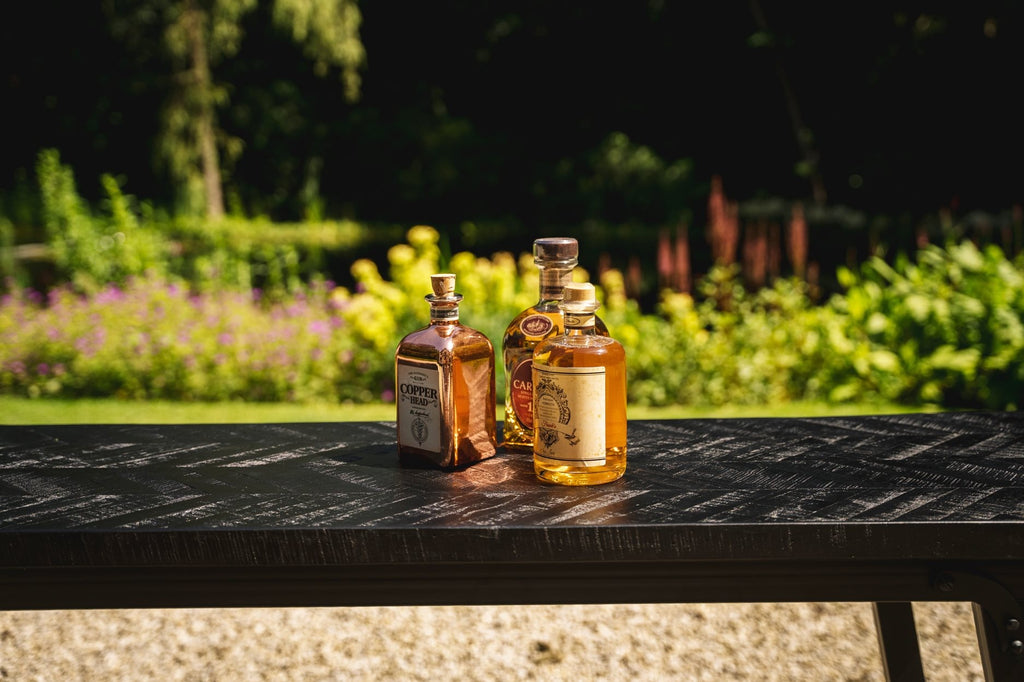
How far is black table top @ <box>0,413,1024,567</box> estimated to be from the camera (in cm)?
135

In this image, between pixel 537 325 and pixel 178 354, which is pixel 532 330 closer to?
pixel 537 325

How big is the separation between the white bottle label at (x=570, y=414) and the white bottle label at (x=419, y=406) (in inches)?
7.0

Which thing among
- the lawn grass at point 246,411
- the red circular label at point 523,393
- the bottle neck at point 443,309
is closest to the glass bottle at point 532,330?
the red circular label at point 523,393

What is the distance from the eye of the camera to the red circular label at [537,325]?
63.7 inches

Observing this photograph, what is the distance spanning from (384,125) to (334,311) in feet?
28.0

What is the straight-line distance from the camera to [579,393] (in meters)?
1.44

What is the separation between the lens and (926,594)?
139 centimetres

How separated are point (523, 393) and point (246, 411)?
3390mm

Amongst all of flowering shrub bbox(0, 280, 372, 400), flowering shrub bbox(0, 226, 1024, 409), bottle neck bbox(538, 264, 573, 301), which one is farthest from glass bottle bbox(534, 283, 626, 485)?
flowering shrub bbox(0, 280, 372, 400)

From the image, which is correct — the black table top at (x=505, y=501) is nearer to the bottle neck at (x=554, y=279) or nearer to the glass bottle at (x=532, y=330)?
the glass bottle at (x=532, y=330)

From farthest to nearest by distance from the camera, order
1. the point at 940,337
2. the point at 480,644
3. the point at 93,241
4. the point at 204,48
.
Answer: the point at 204,48 < the point at 93,241 < the point at 940,337 < the point at 480,644

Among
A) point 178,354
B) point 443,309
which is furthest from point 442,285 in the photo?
point 178,354

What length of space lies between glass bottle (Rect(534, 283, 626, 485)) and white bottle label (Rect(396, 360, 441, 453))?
0.18m

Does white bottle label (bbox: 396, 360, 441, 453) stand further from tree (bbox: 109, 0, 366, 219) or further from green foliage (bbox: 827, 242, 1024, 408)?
tree (bbox: 109, 0, 366, 219)
